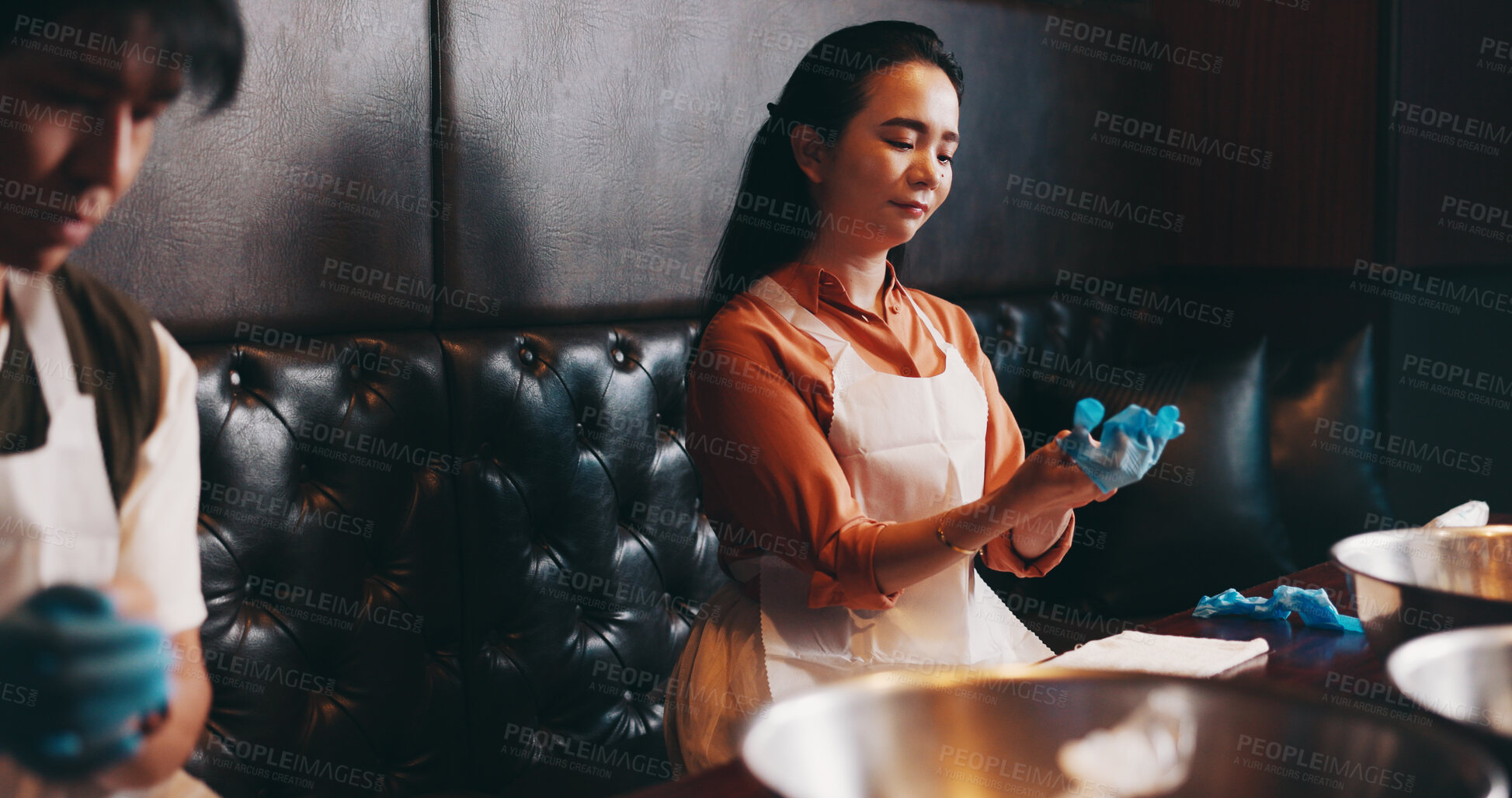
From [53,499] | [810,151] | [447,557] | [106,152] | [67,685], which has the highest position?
[810,151]

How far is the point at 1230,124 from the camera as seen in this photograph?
9.25 ft

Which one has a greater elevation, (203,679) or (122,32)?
(122,32)

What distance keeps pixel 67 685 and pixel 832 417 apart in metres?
0.90

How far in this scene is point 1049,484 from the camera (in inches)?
44.8

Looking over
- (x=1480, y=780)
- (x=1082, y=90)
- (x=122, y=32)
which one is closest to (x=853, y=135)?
(x=122, y=32)

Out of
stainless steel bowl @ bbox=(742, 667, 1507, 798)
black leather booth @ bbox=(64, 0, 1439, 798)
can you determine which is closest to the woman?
black leather booth @ bbox=(64, 0, 1439, 798)

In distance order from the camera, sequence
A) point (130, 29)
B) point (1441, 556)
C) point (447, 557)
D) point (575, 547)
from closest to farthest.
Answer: point (130, 29)
point (1441, 556)
point (447, 557)
point (575, 547)

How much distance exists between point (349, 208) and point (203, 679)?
803 millimetres

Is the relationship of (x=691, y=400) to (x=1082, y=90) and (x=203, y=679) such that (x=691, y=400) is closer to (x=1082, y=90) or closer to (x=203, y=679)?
(x=203, y=679)

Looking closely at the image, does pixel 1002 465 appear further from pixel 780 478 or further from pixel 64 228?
pixel 64 228

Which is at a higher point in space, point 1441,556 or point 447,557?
point 1441,556

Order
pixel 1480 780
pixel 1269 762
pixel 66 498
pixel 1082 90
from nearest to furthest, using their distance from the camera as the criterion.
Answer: pixel 1480 780 → pixel 1269 762 → pixel 66 498 → pixel 1082 90

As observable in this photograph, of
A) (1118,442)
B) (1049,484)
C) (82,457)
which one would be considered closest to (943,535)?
(1049,484)

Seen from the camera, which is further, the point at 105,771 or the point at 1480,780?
the point at 105,771
